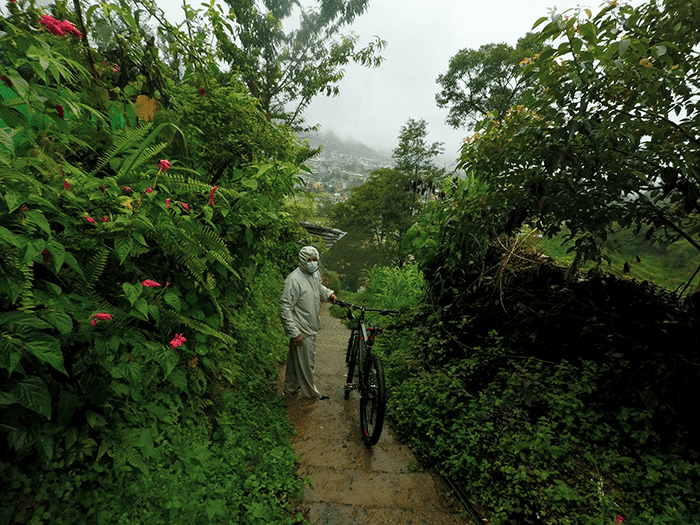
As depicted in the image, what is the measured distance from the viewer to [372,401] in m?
3.39

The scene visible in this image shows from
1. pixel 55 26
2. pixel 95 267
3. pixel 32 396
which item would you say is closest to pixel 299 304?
pixel 95 267

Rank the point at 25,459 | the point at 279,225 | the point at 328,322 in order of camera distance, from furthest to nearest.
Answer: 1. the point at 328,322
2. the point at 279,225
3. the point at 25,459

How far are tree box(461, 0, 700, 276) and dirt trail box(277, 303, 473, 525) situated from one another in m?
2.59

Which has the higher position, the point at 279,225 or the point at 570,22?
the point at 570,22

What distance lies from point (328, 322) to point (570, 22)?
8.26m

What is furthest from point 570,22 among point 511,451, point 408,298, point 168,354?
point 408,298

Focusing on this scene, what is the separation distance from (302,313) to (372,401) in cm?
142

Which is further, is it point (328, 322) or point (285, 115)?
point (285, 115)

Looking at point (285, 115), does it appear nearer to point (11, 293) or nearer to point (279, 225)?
point (279, 225)

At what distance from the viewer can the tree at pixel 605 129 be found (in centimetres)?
168

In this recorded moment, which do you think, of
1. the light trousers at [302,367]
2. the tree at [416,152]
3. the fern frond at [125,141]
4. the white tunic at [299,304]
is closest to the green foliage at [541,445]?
the light trousers at [302,367]

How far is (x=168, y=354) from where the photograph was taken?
1.75 meters

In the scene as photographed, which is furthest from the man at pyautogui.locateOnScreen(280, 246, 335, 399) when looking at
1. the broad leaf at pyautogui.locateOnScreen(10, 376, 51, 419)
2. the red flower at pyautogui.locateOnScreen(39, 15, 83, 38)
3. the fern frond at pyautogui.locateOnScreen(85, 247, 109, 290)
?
the red flower at pyautogui.locateOnScreen(39, 15, 83, 38)

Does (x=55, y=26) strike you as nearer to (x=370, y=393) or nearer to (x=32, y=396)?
(x=32, y=396)
